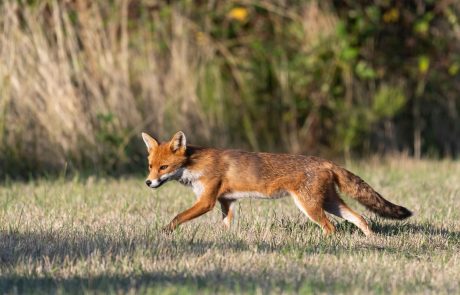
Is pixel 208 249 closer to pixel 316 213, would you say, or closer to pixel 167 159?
pixel 316 213

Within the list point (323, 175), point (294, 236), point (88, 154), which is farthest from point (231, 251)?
point (88, 154)

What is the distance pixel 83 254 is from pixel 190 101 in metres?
7.19

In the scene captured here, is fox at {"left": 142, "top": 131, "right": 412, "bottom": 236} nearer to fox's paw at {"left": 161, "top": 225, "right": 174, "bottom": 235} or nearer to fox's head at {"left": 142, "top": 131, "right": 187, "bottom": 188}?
fox's head at {"left": 142, "top": 131, "right": 187, "bottom": 188}

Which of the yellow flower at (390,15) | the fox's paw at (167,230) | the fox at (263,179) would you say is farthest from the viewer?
the yellow flower at (390,15)

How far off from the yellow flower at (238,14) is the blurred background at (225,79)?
0.06 ft

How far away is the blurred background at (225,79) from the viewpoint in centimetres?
1242

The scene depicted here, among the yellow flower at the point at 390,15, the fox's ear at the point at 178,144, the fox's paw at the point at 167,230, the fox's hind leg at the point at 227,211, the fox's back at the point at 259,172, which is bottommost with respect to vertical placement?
the fox's hind leg at the point at 227,211

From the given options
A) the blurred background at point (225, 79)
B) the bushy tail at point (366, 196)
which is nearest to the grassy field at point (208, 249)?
the bushy tail at point (366, 196)

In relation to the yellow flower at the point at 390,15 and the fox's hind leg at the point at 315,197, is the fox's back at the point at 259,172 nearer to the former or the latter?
the fox's hind leg at the point at 315,197

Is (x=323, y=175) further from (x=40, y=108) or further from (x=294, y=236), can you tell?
(x=40, y=108)

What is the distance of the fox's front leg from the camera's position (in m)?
7.64

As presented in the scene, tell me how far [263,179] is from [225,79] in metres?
6.70

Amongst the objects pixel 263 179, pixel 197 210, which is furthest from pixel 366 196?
pixel 197 210

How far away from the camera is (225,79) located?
47.6ft
